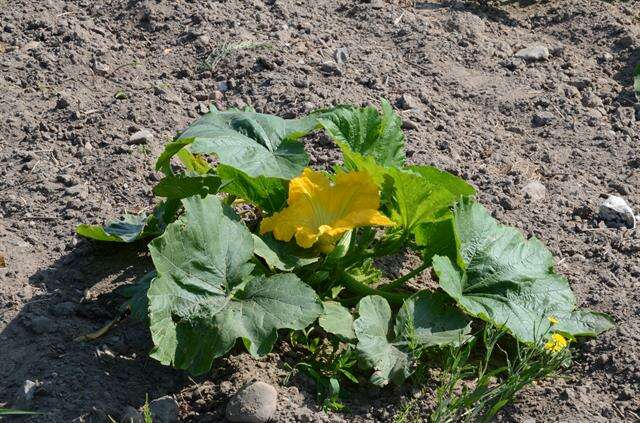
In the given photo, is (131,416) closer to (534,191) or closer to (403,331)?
(403,331)

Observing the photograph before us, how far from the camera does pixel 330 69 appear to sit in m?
4.71

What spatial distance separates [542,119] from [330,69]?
1.00 meters

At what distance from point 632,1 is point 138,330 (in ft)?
11.5

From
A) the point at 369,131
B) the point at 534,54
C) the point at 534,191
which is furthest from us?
the point at 534,54

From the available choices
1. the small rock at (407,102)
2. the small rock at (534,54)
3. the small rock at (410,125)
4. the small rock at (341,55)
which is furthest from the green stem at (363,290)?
the small rock at (534,54)

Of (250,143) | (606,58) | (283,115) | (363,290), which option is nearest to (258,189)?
(250,143)

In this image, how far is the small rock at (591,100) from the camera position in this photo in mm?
4762

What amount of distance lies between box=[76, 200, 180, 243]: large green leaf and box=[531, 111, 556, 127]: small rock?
186cm

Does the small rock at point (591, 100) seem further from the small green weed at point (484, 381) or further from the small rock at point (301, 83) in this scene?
the small green weed at point (484, 381)

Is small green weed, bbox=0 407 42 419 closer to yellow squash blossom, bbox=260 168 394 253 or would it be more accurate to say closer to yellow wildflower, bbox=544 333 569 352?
yellow squash blossom, bbox=260 168 394 253

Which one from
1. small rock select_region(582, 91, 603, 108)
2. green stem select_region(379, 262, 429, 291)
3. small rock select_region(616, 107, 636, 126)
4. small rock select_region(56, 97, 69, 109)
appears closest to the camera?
green stem select_region(379, 262, 429, 291)

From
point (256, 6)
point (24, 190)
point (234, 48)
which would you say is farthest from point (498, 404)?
point (256, 6)

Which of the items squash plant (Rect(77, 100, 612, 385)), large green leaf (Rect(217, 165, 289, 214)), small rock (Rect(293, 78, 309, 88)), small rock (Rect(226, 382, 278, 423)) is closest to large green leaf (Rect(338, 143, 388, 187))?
squash plant (Rect(77, 100, 612, 385))

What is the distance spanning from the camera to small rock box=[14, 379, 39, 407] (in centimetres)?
303
